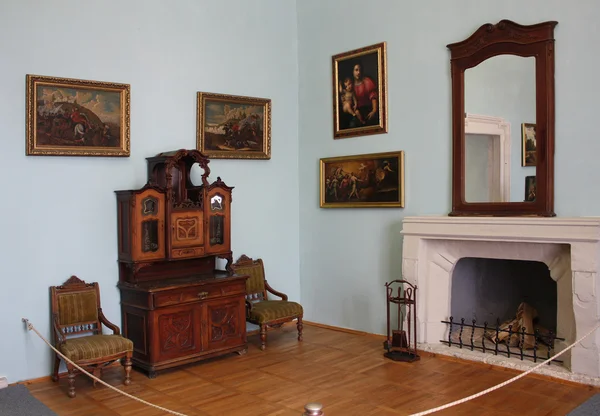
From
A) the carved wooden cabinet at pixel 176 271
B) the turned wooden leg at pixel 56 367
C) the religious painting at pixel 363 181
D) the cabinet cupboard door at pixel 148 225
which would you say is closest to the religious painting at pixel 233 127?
the carved wooden cabinet at pixel 176 271

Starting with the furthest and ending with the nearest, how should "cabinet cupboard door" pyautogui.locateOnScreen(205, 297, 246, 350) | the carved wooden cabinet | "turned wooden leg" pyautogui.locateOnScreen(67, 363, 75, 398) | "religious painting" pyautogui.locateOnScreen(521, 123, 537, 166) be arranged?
"cabinet cupboard door" pyautogui.locateOnScreen(205, 297, 246, 350) → the carved wooden cabinet → "religious painting" pyautogui.locateOnScreen(521, 123, 537, 166) → "turned wooden leg" pyautogui.locateOnScreen(67, 363, 75, 398)

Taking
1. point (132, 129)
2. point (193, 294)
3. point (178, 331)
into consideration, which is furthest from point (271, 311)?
point (132, 129)

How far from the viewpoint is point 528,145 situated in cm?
652

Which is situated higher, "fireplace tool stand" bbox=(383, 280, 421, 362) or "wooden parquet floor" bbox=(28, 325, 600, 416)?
"fireplace tool stand" bbox=(383, 280, 421, 362)

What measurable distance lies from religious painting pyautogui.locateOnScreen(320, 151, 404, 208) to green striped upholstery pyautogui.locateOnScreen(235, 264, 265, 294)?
133 cm

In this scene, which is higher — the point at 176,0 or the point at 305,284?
the point at 176,0

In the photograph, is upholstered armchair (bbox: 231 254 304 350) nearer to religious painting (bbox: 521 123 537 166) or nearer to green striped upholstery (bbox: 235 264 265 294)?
Result: green striped upholstery (bbox: 235 264 265 294)

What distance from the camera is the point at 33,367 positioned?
6.44m

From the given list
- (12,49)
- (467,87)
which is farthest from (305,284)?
(12,49)

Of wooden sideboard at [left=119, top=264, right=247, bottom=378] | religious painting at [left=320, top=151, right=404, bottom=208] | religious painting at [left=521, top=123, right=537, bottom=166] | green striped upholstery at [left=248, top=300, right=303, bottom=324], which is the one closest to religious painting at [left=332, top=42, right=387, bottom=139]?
religious painting at [left=320, top=151, right=404, bottom=208]

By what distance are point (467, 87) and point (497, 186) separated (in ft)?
4.02

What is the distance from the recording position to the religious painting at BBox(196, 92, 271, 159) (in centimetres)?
793

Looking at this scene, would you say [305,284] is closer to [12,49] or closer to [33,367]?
[33,367]

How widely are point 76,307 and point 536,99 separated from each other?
17.8 ft
